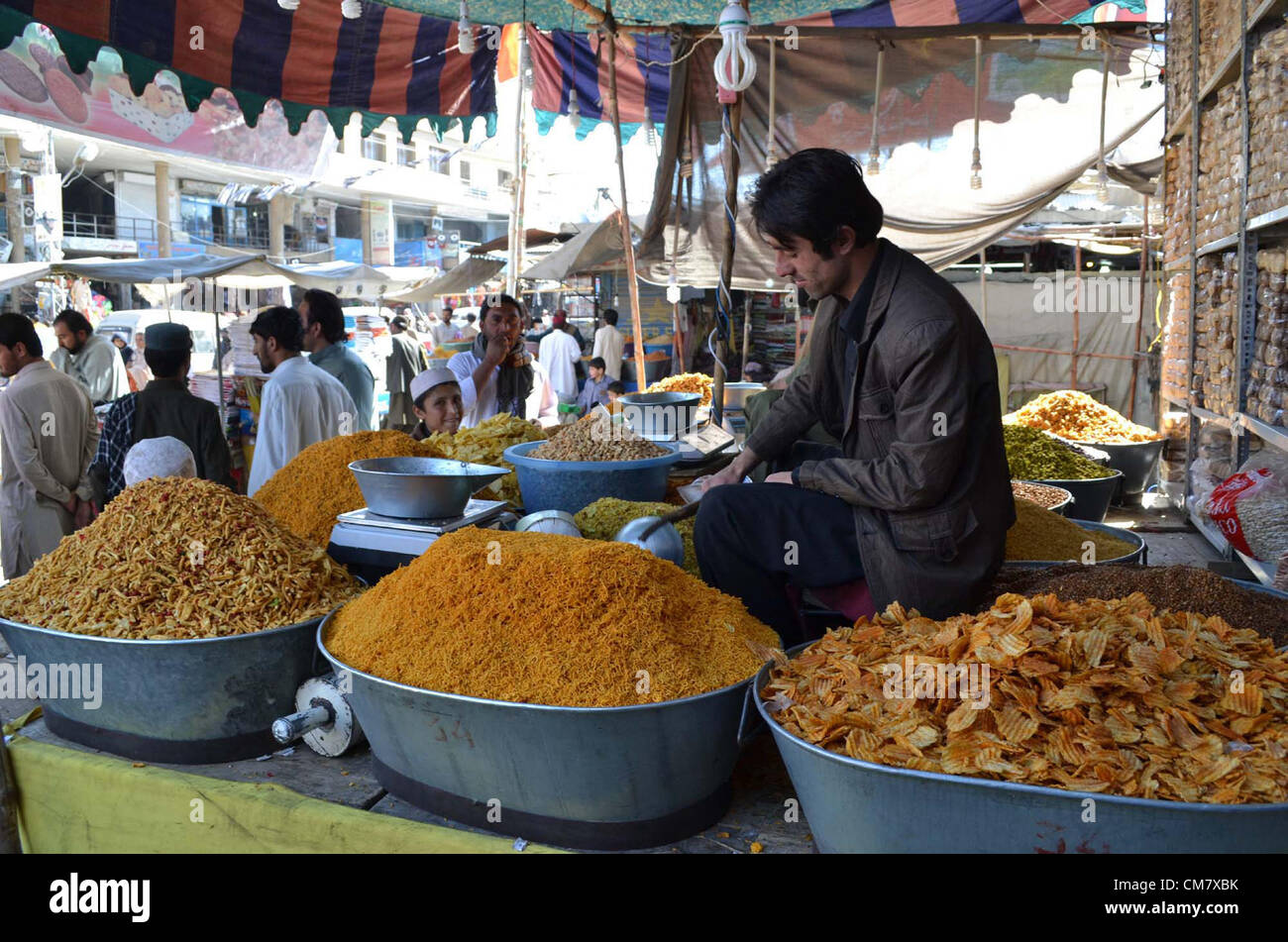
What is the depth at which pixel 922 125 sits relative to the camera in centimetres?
468

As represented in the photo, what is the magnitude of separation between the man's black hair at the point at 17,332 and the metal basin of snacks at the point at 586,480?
2.64 meters

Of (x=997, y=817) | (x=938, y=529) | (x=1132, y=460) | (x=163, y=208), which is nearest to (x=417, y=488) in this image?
(x=938, y=529)

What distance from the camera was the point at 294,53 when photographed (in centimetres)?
437

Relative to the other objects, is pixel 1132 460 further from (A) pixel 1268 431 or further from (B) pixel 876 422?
(B) pixel 876 422

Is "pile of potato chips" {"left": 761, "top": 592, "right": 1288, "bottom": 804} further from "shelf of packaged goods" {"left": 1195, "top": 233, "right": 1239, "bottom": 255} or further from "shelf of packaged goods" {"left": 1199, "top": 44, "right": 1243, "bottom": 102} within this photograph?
"shelf of packaged goods" {"left": 1199, "top": 44, "right": 1243, "bottom": 102}

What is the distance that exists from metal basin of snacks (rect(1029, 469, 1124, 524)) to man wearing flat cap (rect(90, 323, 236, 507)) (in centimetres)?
314

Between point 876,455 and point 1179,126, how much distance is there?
12.1 ft

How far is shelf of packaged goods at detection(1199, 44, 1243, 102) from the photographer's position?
3248 mm

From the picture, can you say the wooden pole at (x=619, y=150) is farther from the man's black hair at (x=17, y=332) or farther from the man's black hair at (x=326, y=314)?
the man's black hair at (x=17, y=332)

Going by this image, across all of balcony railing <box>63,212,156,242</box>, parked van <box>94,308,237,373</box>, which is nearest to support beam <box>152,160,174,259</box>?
balcony railing <box>63,212,156,242</box>

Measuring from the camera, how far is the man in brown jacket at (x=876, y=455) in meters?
1.62

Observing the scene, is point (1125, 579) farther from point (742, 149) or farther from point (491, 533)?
point (742, 149)

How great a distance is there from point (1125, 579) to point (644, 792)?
94 centimetres
